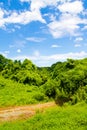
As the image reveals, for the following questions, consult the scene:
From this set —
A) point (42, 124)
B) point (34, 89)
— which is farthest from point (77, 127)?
point (34, 89)

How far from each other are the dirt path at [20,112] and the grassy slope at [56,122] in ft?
9.86

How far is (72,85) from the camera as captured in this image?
83.9ft

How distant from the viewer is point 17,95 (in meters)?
30.6

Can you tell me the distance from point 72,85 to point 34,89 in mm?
9275

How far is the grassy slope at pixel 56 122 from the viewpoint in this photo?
17.3m

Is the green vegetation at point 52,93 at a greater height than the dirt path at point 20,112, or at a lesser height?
greater

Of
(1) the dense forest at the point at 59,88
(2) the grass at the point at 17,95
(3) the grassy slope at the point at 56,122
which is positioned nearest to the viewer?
(3) the grassy slope at the point at 56,122

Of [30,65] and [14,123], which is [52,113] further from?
[30,65]

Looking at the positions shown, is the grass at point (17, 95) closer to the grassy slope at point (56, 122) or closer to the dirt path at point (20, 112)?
the dirt path at point (20, 112)

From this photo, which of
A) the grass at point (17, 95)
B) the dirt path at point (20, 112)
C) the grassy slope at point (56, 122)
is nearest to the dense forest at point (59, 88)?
the grass at point (17, 95)

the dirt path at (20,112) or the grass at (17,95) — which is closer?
the dirt path at (20,112)

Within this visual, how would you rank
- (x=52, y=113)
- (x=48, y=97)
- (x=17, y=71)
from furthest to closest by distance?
(x=17, y=71) → (x=48, y=97) → (x=52, y=113)

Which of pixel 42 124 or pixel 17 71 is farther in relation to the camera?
pixel 17 71

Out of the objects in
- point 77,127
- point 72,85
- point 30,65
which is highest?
point 30,65
